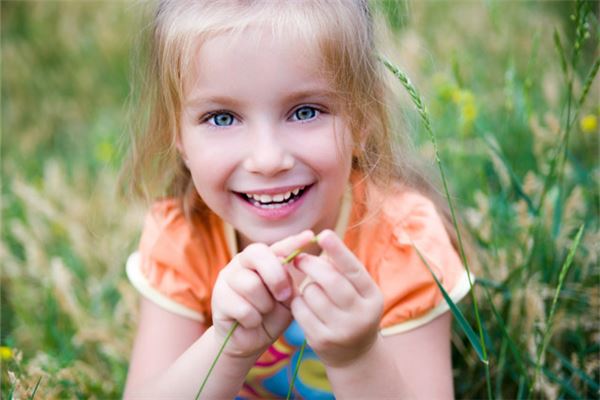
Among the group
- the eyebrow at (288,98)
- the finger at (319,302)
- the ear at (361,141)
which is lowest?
the finger at (319,302)

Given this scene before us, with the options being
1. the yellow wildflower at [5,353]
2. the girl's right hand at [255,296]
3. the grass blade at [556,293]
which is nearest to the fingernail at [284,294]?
the girl's right hand at [255,296]

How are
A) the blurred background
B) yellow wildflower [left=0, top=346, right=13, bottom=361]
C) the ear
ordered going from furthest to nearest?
1. the blurred background
2. yellow wildflower [left=0, top=346, right=13, bottom=361]
3. the ear

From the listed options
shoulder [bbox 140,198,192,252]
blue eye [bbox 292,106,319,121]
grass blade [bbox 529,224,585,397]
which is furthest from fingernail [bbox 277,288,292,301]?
shoulder [bbox 140,198,192,252]

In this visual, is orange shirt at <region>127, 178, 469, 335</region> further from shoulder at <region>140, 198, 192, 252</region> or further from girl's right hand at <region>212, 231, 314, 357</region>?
girl's right hand at <region>212, 231, 314, 357</region>

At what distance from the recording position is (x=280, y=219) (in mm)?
1404

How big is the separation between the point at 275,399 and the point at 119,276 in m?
0.74

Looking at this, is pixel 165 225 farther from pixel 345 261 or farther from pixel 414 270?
pixel 345 261

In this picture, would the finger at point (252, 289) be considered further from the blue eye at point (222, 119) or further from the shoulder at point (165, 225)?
the shoulder at point (165, 225)

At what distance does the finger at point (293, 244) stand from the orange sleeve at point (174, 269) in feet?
1.72

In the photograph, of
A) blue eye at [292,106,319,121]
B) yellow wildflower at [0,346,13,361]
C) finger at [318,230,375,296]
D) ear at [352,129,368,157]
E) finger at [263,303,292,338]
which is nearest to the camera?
finger at [318,230,375,296]

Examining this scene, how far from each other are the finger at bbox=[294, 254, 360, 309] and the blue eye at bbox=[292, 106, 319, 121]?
0.30m

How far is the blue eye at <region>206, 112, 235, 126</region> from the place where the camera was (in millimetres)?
1366

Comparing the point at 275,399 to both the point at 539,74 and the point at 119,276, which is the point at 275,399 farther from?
the point at 539,74

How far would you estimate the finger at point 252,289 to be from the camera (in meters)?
1.16
